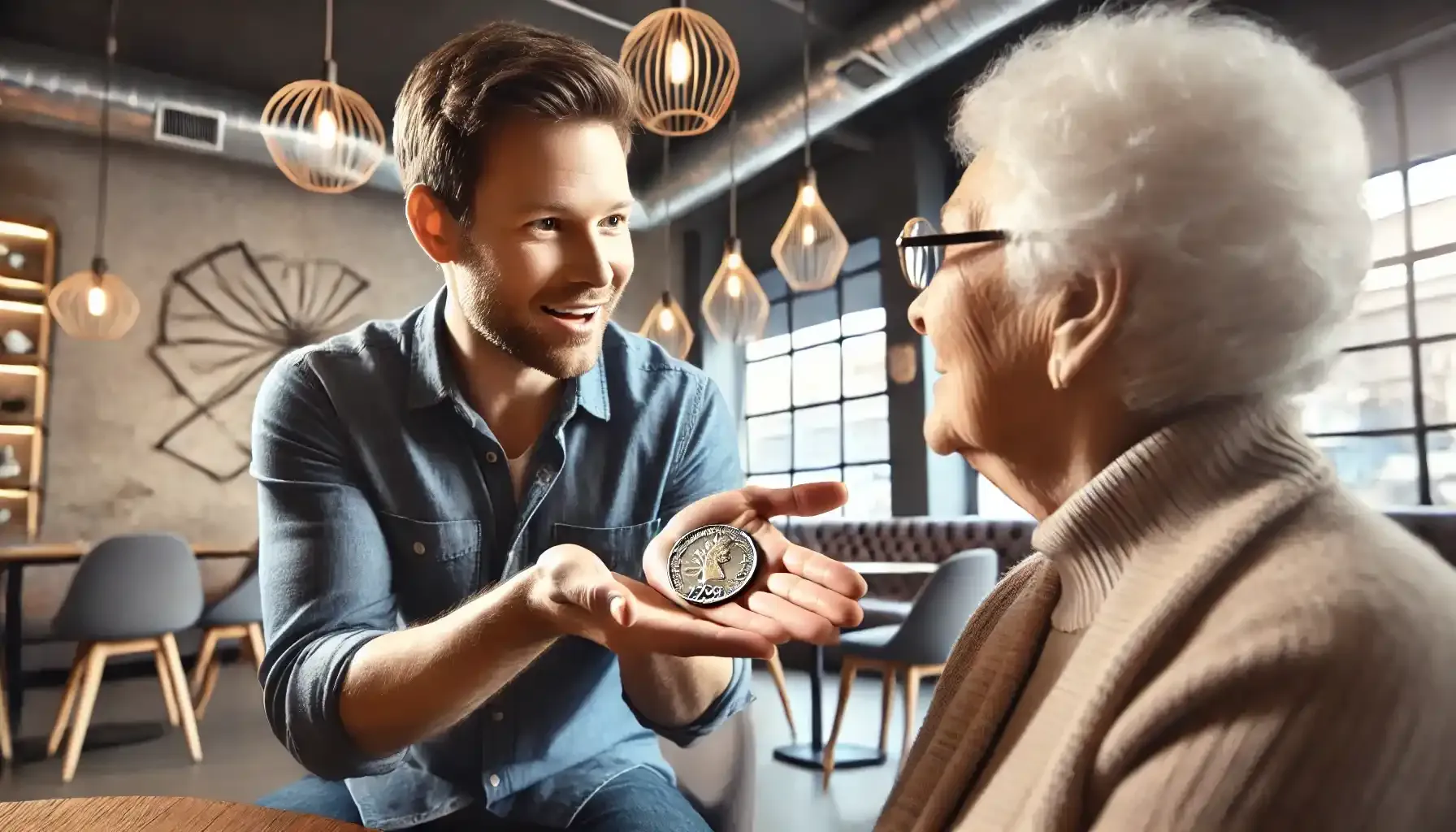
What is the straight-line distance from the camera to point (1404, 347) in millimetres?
3557

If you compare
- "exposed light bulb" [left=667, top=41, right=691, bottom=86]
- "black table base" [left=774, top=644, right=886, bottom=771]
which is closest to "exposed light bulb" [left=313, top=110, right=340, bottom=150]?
"exposed light bulb" [left=667, top=41, right=691, bottom=86]

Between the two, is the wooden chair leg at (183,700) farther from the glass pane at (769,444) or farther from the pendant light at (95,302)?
the glass pane at (769,444)

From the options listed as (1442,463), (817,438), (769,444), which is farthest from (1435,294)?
(769,444)

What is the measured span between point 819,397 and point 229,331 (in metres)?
4.22

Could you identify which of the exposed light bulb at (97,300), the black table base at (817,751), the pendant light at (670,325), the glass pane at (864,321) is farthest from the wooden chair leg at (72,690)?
the glass pane at (864,321)

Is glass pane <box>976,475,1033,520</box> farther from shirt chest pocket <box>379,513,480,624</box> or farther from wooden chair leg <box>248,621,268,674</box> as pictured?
Result: shirt chest pocket <box>379,513,480,624</box>

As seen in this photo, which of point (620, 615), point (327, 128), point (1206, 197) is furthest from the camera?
point (327, 128)

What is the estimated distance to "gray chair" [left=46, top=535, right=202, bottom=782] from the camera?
11.4 ft

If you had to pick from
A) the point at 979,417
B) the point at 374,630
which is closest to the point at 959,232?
the point at 979,417

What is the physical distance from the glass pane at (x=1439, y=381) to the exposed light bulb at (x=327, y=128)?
4.04 m

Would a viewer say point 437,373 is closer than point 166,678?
Yes

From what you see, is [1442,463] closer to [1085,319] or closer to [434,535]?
[1085,319]

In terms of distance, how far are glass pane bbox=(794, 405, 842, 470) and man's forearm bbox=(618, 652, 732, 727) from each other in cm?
337

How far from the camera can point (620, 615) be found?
787mm
